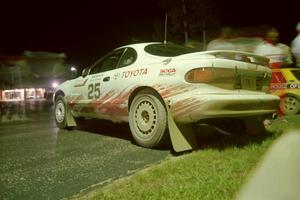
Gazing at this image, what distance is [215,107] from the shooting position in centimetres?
427

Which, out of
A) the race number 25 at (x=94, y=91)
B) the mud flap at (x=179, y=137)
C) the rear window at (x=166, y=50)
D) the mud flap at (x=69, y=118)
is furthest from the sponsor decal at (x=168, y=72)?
the mud flap at (x=69, y=118)

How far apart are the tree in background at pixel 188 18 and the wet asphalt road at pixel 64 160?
16620 millimetres

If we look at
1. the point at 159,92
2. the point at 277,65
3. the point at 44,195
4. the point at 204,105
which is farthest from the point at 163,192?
the point at 277,65

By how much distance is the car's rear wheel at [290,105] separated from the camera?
346 inches

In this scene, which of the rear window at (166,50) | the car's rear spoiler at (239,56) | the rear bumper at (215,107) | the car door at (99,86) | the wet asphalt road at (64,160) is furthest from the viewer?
the car door at (99,86)

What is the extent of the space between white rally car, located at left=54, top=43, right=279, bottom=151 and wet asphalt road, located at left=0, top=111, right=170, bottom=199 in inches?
15.8

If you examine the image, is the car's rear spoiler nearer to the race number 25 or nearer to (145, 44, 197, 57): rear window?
(145, 44, 197, 57): rear window

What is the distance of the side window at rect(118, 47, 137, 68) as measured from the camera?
5512 millimetres

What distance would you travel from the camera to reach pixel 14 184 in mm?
3693

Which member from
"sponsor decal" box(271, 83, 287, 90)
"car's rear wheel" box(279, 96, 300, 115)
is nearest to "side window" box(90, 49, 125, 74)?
"sponsor decal" box(271, 83, 287, 90)

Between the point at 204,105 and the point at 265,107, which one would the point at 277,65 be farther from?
the point at 204,105

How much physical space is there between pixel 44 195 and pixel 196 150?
206 centimetres

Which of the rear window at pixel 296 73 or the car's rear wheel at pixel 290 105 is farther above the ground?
the rear window at pixel 296 73

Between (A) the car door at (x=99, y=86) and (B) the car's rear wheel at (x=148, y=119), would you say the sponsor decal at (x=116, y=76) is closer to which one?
(A) the car door at (x=99, y=86)
